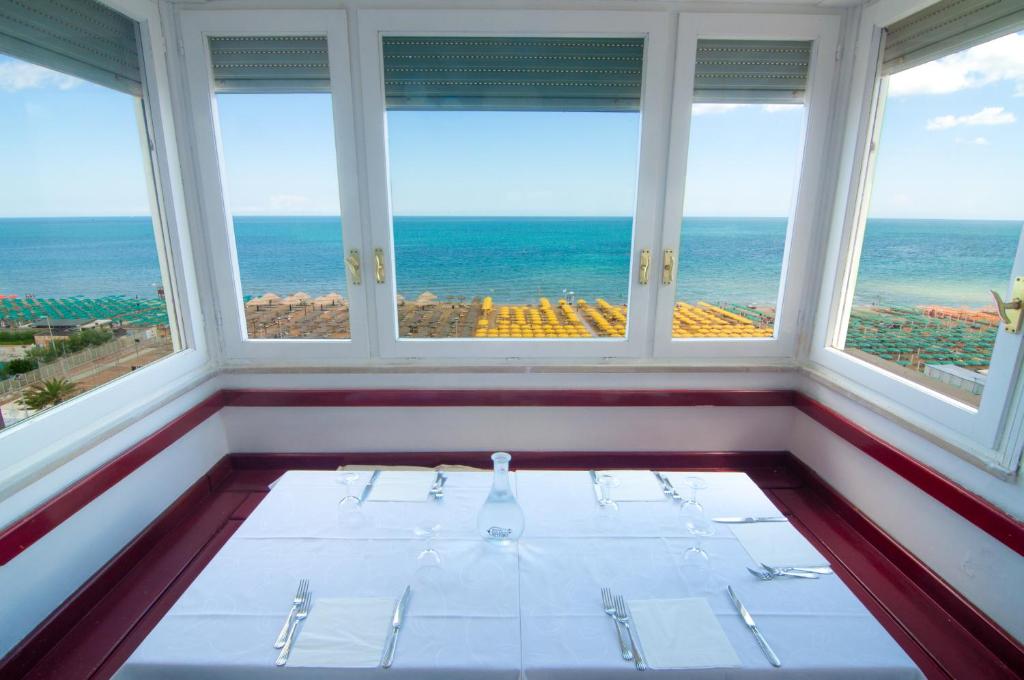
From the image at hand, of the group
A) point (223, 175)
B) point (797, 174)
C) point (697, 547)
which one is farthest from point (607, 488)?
point (223, 175)

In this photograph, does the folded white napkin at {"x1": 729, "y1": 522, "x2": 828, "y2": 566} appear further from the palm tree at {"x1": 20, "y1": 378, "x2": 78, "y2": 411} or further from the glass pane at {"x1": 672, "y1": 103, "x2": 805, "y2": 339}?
the palm tree at {"x1": 20, "y1": 378, "x2": 78, "y2": 411}

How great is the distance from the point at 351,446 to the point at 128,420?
0.88 meters

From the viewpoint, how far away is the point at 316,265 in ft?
7.23

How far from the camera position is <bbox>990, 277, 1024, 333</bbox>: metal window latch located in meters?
1.31

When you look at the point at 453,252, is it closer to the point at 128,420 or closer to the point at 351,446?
the point at 351,446

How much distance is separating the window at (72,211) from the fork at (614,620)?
5.41ft

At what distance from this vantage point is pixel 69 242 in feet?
5.07


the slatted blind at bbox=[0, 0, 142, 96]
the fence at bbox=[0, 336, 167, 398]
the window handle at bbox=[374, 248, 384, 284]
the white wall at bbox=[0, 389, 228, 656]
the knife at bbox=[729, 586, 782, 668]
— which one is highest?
the slatted blind at bbox=[0, 0, 142, 96]

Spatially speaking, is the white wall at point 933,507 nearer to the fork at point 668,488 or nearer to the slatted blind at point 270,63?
the fork at point 668,488

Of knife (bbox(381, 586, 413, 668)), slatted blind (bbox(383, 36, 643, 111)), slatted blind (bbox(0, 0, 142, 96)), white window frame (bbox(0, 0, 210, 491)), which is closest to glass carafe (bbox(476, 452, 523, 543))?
knife (bbox(381, 586, 413, 668))

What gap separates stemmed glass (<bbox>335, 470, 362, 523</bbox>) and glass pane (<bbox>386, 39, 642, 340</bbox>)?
1.04 m

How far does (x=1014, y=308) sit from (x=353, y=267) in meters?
2.22

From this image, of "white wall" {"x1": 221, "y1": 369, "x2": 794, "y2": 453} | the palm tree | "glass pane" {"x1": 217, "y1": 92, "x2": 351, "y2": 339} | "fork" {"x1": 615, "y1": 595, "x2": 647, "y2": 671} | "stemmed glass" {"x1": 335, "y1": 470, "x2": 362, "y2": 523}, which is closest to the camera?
"fork" {"x1": 615, "y1": 595, "x2": 647, "y2": 671}

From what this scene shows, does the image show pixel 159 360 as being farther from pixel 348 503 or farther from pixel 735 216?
pixel 735 216
